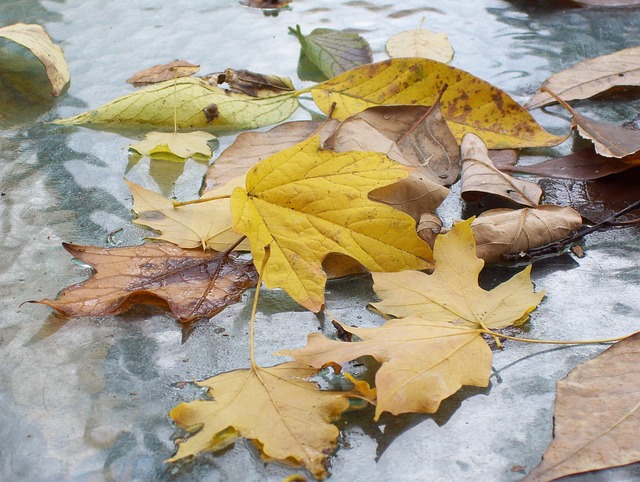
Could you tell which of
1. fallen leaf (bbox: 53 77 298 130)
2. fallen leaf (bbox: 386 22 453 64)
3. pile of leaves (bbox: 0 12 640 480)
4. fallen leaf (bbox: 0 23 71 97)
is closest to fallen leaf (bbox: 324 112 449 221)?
pile of leaves (bbox: 0 12 640 480)

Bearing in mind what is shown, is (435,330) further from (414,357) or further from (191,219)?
(191,219)

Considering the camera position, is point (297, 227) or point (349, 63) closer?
point (297, 227)

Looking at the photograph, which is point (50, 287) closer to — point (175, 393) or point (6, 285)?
point (6, 285)

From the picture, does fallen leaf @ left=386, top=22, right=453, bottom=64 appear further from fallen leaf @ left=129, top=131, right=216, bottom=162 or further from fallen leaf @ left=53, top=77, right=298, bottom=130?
fallen leaf @ left=129, top=131, right=216, bottom=162

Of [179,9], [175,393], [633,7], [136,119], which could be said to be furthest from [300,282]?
[633,7]

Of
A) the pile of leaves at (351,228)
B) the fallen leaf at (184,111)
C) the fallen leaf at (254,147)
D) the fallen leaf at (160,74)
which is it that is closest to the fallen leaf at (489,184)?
the pile of leaves at (351,228)
